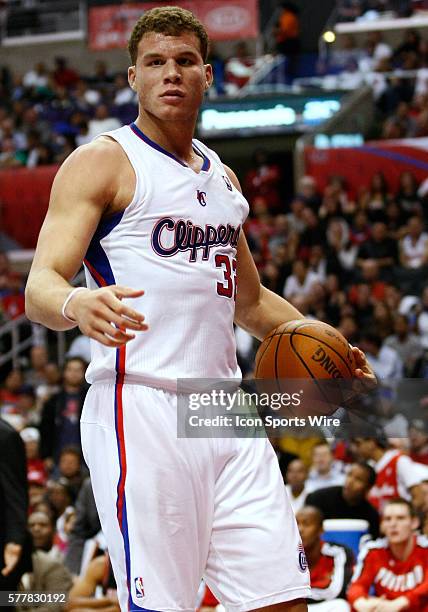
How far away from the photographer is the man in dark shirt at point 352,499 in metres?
7.64

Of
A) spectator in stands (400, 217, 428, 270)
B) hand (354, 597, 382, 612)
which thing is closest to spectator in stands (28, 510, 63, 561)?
hand (354, 597, 382, 612)

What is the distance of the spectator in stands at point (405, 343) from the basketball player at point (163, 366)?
7466mm

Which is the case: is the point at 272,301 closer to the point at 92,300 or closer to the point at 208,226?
the point at 208,226

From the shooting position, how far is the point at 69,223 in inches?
133

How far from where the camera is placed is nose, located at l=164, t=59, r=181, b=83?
356 cm

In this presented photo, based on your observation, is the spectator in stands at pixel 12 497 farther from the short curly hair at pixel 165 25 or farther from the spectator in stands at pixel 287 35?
the spectator in stands at pixel 287 35

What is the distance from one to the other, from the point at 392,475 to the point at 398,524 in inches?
61.1

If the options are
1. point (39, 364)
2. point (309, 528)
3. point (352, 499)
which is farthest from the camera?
point (39, 364)

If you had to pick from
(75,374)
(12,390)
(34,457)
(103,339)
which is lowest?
(12,390)

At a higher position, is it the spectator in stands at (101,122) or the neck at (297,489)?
the spectator in stands at (101,122)

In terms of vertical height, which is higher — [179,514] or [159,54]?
[159,54]

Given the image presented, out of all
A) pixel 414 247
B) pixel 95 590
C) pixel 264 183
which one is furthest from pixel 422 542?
pixel 264 183

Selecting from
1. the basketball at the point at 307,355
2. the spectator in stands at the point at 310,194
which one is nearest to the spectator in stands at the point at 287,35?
the spectator in stands at the point at 310,194

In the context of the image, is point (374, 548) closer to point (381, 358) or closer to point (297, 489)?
point (297, 489)
